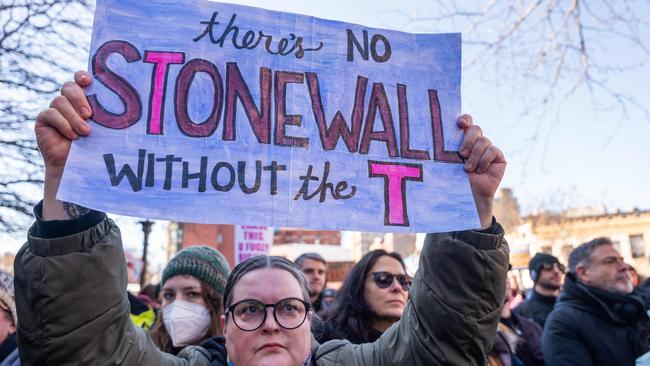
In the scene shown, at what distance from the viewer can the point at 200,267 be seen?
11.1ft

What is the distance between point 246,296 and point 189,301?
1.40 m

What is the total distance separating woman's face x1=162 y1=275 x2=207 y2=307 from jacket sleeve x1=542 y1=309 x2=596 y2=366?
256 centimetres

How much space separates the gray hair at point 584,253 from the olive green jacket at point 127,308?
296 centimetres

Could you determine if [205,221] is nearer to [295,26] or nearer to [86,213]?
[86,213]

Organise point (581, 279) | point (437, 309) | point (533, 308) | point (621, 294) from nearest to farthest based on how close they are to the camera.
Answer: point (437, 309) → point (621, 294) → point (581, 279) → point (533, 308)

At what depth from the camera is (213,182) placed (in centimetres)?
186

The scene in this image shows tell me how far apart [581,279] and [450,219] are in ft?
10.2

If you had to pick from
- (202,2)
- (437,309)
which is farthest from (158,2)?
(437,309)

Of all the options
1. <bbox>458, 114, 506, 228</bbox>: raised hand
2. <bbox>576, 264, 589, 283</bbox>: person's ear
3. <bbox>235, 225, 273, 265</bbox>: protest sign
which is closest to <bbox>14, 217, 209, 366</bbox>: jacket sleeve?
<bbox>458, 114, 506, 228</bbox>: raised hand

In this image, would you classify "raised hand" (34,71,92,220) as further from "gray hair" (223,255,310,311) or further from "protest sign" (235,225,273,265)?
"protest sign" (235,225,273,265)

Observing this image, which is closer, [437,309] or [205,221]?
[205,221]

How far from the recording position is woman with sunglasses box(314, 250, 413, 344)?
3365mm

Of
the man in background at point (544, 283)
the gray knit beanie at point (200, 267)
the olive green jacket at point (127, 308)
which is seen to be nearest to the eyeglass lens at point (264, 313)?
the olive green jacket at point (127, 308)

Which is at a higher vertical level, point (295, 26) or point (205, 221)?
point (295, 26)
